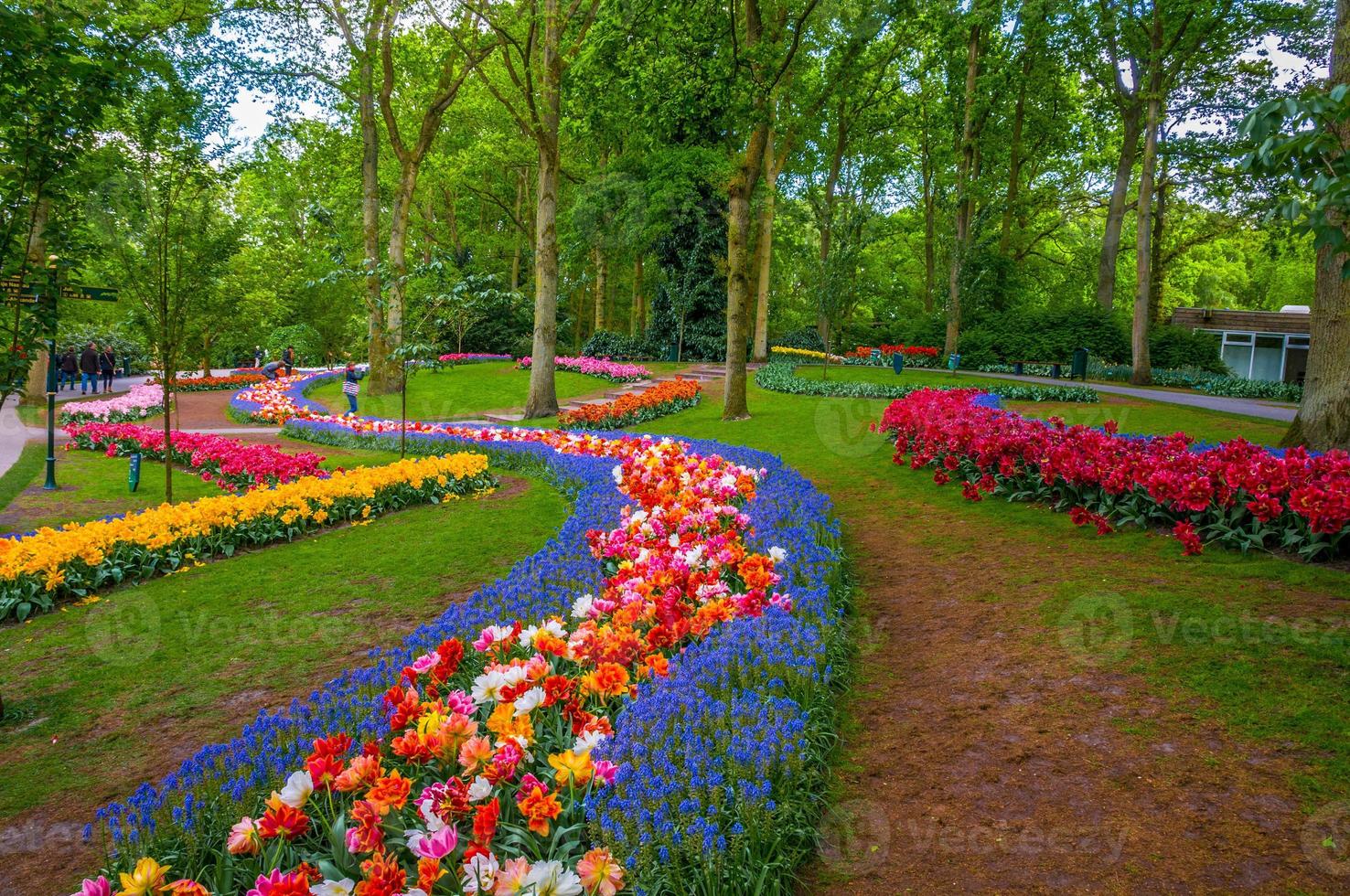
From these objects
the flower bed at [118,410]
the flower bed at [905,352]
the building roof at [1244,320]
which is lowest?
the flower bed at [118,410]

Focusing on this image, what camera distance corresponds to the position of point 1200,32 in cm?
2195

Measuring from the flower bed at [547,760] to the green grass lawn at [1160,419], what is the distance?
9592mm

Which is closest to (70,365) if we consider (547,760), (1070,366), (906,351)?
(547,760)

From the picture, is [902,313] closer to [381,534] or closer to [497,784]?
[381,534]

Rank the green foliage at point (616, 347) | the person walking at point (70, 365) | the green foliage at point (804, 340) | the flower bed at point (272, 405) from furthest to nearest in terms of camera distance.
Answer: the green foliage at point (804, 340)
the green foliage at point (616, 347)
the person walking at point (70, 365)
the flower bed at point (272, 405)

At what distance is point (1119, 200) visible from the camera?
27.1 metres

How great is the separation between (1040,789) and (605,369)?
24239mm

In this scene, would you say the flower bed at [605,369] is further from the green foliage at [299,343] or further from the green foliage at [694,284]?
the green foliage at [299,343]

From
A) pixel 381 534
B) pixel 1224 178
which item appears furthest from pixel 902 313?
pixel 381 534

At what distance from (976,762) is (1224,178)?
29465mm

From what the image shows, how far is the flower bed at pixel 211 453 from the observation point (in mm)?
10680
